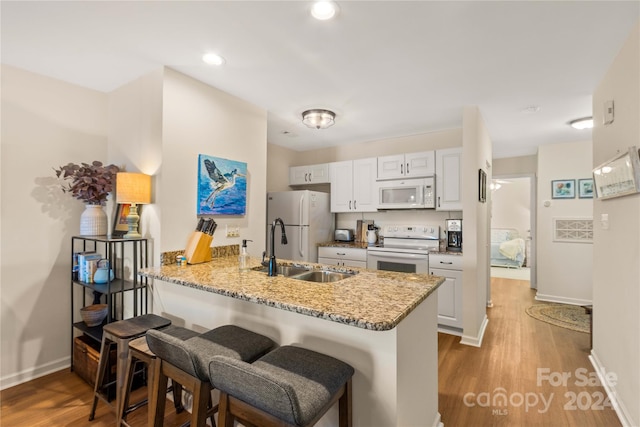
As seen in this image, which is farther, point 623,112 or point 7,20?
point 623,112

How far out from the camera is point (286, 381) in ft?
3.36

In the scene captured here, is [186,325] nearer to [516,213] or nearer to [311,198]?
[311,198]

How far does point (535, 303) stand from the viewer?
180 inches

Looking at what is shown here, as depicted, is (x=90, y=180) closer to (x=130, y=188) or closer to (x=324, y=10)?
(x=130, y=188)

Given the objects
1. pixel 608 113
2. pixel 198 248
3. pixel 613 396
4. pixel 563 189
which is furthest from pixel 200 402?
pixel 563 189

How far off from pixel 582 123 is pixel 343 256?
3.23 meters

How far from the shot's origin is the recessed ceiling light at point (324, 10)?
163 centimetres

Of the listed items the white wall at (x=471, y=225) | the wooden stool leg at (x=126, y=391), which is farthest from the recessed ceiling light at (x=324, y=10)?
the wooden stool leg at (x=126, y=391)

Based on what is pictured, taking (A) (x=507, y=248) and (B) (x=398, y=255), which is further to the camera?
(A) (x=507, y=248)

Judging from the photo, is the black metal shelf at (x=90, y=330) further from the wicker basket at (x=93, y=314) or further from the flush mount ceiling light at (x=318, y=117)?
the flush mount ceiling light at (x=318, y=117)

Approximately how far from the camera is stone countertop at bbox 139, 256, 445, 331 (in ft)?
4.15

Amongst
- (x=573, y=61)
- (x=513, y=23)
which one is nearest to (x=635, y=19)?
(x=573, y=61)

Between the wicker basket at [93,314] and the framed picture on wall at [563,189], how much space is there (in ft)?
19.6

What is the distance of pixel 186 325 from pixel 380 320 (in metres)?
1.51
